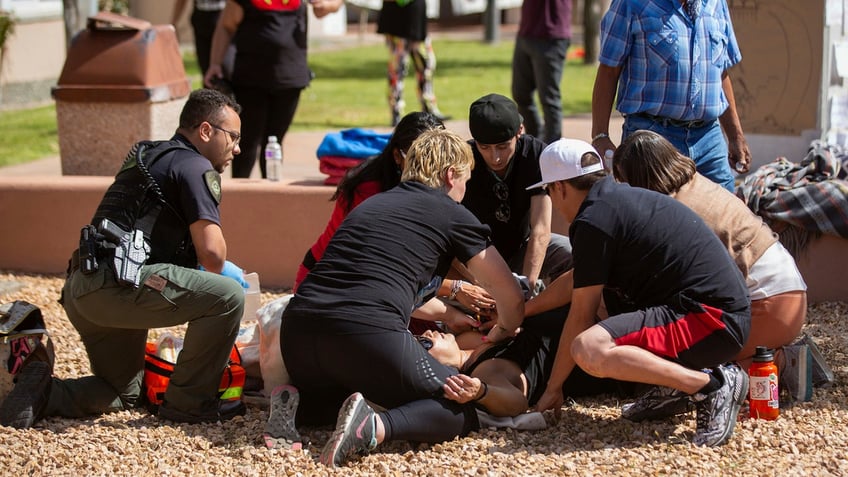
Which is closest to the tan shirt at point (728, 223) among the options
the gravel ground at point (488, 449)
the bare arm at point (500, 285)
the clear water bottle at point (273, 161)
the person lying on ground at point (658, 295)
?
the person lying on ground at point (658, 295)

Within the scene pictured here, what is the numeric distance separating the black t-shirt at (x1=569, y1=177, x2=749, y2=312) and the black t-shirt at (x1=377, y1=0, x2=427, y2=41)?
6.25 m

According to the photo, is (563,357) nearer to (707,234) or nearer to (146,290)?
(707,234)

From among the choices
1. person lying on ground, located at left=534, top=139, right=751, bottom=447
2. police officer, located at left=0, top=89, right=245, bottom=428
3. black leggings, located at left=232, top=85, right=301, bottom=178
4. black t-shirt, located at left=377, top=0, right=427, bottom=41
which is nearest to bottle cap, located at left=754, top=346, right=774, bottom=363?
person lying on ground, located at left=534, top=139, right=751, bottom=447

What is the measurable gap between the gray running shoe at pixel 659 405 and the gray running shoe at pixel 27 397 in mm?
2212

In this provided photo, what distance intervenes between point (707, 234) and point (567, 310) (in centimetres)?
76

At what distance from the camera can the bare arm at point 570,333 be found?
4062 mm

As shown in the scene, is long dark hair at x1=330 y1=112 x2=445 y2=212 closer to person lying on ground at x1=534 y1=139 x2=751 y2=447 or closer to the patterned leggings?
person lying on ground at x1=534 y1=139 x2=751 y2=447

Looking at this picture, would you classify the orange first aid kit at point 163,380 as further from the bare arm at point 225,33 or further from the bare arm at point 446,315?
the bare arm at point 225,33

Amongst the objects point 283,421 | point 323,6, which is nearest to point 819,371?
point 283,421

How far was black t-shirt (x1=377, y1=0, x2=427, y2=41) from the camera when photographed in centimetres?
1001

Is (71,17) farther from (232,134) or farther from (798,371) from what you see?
(798,371)

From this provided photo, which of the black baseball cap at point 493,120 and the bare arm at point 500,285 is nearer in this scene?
the bare arm at point 500,285

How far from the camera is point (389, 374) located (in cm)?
398

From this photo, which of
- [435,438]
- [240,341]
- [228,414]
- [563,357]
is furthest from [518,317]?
[240,341]
